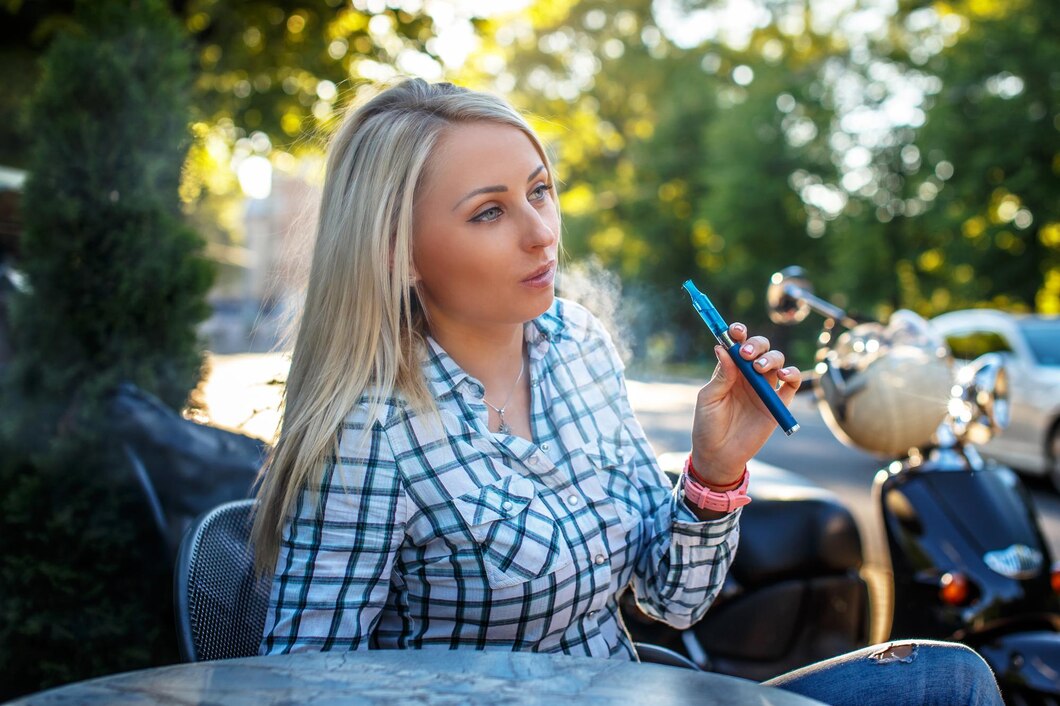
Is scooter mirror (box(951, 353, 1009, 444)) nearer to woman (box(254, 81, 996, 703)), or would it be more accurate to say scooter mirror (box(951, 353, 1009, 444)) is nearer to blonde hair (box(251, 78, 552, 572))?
woman (box(254, 81, 996, 703))

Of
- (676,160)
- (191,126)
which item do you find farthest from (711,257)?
(191,126)

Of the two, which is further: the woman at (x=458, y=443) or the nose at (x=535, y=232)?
the nose at (x=535, y=232)

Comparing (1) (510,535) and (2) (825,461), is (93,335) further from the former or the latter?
(2) (825,461)

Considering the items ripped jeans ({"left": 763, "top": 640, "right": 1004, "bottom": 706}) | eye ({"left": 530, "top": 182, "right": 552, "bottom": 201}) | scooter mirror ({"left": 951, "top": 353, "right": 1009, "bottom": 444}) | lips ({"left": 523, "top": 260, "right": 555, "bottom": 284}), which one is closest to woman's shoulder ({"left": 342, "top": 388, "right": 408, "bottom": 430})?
lips ({"left": 523, "top": 260, "right": 555, "bottom": 284})

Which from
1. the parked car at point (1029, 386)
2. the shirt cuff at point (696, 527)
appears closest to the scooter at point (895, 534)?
the shirt cuff at point (696, 527)

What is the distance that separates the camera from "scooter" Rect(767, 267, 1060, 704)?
2.27m

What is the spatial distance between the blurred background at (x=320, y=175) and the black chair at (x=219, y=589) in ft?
1.11

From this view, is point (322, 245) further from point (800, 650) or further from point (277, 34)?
point (277, 34)

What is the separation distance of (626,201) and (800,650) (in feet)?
82.7

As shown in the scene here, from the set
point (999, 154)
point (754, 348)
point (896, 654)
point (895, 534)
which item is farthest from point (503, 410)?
point (999, 154)

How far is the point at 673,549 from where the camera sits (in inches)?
65.1

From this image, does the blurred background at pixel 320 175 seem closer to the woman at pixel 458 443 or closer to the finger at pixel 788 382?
the woman at pixel 458 443

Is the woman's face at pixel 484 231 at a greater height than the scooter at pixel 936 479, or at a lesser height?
greater

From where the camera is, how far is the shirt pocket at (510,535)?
1.50m
